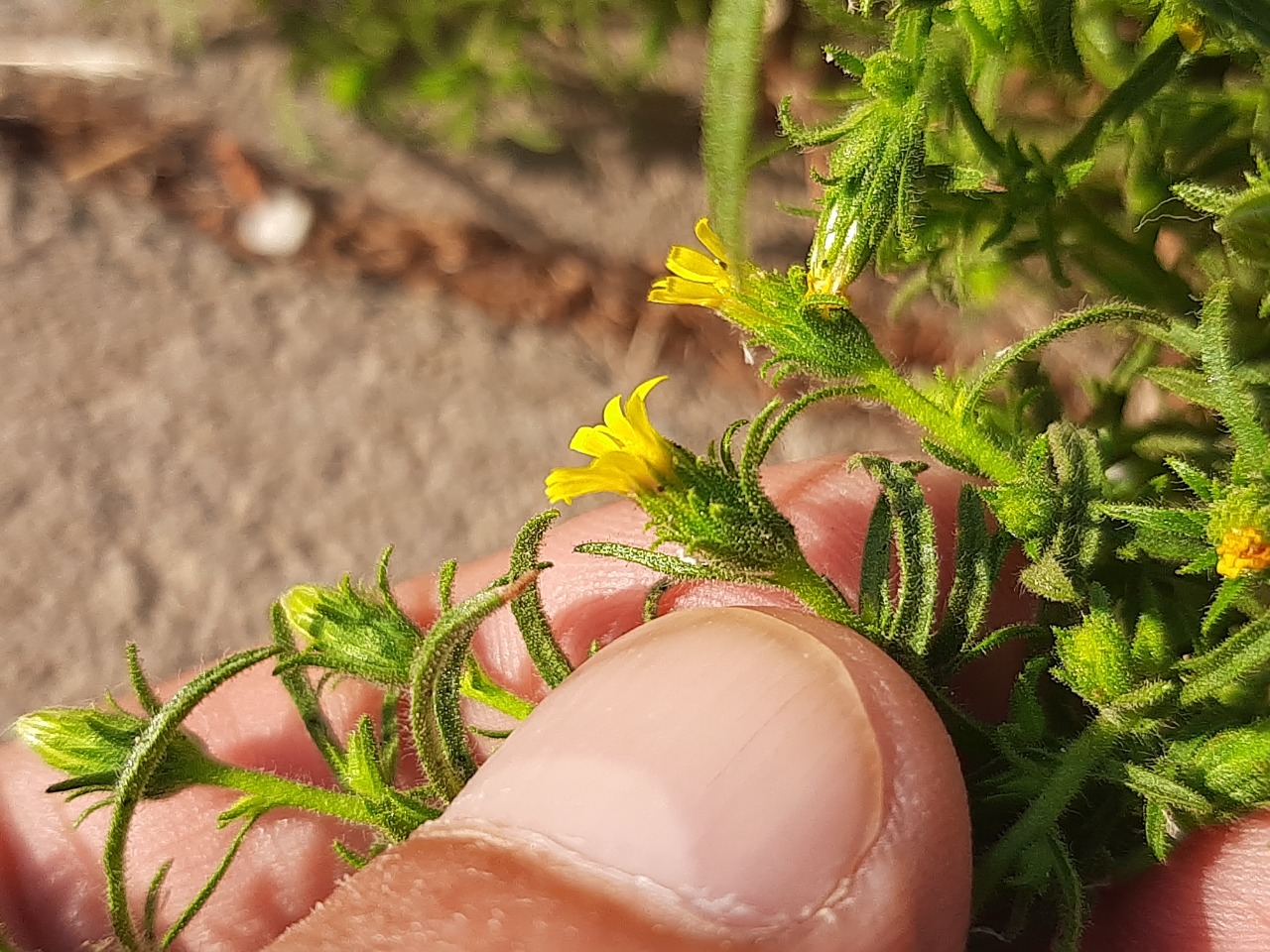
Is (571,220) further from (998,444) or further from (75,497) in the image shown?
(998,444)

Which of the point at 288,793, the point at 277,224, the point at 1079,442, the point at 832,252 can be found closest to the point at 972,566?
the point at 1079,442

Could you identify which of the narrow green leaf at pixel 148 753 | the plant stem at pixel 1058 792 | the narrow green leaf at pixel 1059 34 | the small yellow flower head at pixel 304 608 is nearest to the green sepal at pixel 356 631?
the small yellow flower head at pixel 304 608

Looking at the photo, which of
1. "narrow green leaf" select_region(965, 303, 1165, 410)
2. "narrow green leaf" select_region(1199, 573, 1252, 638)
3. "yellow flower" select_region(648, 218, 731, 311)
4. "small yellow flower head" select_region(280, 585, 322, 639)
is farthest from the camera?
"small yellow flower head" select_region(280, 585, 322, 639)

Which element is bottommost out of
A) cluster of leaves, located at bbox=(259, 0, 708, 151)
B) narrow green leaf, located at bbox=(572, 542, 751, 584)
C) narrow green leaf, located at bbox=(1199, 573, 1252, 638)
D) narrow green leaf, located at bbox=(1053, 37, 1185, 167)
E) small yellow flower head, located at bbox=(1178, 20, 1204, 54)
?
narrow green leaf, located at bbox=(1199, 573, 1252, 638)

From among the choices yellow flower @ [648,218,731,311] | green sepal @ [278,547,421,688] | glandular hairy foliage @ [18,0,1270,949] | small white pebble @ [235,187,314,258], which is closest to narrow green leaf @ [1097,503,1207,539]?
glandular hairy foliage @ [18,0,1270,949]

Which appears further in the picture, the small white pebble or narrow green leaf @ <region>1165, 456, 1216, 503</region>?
the small white pebble

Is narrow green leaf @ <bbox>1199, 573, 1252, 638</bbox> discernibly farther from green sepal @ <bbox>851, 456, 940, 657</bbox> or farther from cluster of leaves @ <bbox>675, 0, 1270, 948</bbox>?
green sepal @ <bbox>851, 456, 940, 657</bbox>
